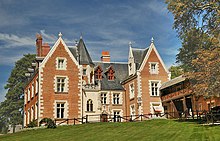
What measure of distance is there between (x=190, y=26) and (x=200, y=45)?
185cm

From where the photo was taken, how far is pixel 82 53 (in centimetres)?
3794

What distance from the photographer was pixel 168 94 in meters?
35.0

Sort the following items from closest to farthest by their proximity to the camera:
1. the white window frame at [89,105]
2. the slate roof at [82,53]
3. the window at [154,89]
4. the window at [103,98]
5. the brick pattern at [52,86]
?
1. the brick pattern at [52,86]
2. the white window frame at [89,105]
3. the window at [154,89]
4. the slate roof at [82,53]
5. the window at [103,98]

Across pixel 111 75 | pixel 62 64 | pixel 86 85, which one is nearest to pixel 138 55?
pixel 111 75

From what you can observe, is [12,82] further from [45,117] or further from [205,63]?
[205,63]

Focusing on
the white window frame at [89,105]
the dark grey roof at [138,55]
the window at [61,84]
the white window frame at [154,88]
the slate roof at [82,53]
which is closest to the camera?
the window at [61,84]

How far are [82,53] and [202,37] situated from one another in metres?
16.9

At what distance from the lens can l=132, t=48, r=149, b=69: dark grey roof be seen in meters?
38.2

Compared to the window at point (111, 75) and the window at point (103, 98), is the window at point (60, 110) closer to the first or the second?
the window at point (103, 98)

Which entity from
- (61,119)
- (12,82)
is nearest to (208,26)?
(61,119)

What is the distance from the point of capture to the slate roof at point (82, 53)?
121 feet

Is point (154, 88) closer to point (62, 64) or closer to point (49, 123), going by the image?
point (62, 64)

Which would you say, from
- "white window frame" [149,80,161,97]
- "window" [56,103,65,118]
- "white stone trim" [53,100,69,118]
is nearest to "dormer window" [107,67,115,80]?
"white window frame" [149,80,161,97]

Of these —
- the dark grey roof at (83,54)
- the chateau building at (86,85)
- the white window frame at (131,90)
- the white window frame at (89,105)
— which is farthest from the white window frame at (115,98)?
the dark grey roof at (83,54)
